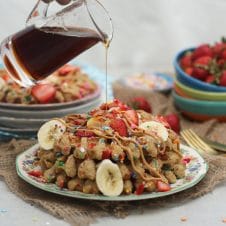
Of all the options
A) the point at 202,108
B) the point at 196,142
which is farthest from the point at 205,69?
the point at 196,142

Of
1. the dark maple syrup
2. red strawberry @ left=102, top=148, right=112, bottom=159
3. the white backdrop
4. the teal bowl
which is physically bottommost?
the white backdrop

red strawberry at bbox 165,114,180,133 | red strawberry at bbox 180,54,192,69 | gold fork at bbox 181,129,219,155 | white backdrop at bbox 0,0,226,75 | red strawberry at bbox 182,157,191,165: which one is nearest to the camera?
red strawberry at bbox 182,157,191,165

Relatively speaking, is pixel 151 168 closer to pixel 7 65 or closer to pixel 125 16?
pixel 7 65

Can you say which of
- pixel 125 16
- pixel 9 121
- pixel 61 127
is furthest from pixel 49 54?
pixel 125 16

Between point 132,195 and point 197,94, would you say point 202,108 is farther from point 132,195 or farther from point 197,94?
point 132,195

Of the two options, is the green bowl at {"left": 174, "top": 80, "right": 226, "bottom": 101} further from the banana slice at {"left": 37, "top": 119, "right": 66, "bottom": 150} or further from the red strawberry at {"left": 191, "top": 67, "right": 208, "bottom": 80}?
the banana slice at {"left": 37, "top": 119, "right": 66, "bottom": 150}

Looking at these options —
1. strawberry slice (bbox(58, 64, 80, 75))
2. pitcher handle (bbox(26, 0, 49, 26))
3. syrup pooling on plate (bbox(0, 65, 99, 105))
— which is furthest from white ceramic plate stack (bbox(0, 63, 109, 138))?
pitcher handle (bbox(26, 0, 49, 26))

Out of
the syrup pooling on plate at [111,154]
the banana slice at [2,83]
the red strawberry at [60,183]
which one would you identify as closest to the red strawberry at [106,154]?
the syrup pooling on plate at [111,154]
